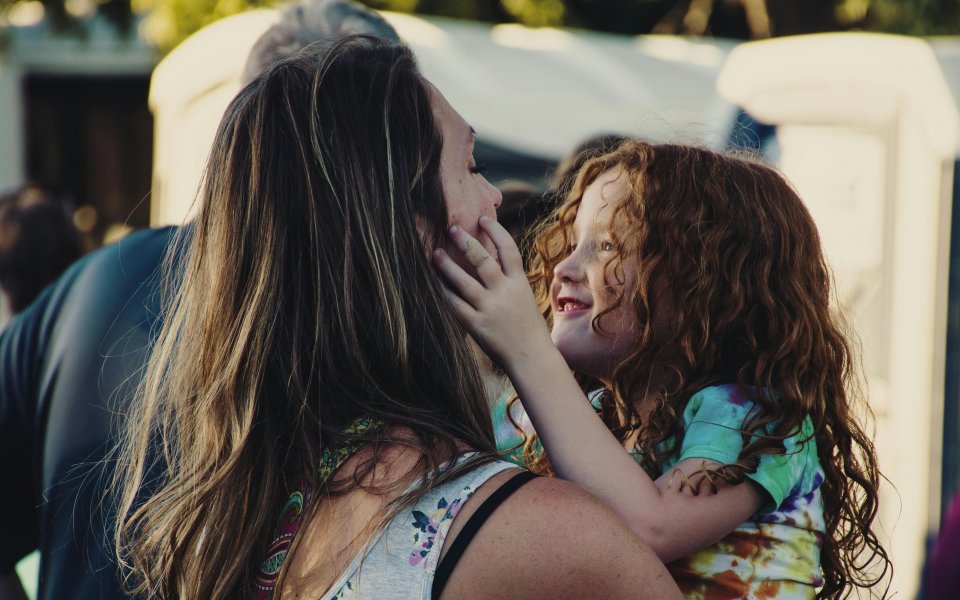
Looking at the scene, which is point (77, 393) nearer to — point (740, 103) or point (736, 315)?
point (736, 315)

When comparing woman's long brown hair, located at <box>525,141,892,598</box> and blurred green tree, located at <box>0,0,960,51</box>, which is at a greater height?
→ woman's long brown hair, located at <box>525,141,892,598</box>

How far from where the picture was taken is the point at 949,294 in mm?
4723

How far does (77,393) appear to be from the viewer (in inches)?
78.2

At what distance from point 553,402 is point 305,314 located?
1.35 ft

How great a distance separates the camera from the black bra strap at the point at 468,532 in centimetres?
127

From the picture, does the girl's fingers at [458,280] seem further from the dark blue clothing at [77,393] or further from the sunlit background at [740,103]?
the dark blue clothing at [77,393]

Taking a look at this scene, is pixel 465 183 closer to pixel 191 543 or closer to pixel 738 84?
pixel 191 543

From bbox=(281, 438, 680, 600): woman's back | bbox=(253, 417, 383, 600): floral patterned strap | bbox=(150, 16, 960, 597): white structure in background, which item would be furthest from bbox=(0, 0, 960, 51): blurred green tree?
bbox=(281, 438, 680, 600): woman's back

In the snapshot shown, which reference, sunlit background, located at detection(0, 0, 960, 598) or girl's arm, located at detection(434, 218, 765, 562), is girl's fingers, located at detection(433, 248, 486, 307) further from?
sunlit background, located at detection(0, 0, 960, 598)

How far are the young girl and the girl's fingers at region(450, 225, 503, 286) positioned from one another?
0.10 feet

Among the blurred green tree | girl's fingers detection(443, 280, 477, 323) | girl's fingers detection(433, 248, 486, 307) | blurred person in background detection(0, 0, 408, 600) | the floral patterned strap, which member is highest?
girl's fingers detection(433, 248, 486, 307)

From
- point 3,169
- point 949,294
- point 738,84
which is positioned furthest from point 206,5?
point 949,294

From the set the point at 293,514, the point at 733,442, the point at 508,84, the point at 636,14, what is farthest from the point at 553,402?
the point at 636,14

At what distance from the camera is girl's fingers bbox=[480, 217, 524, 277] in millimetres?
1580
